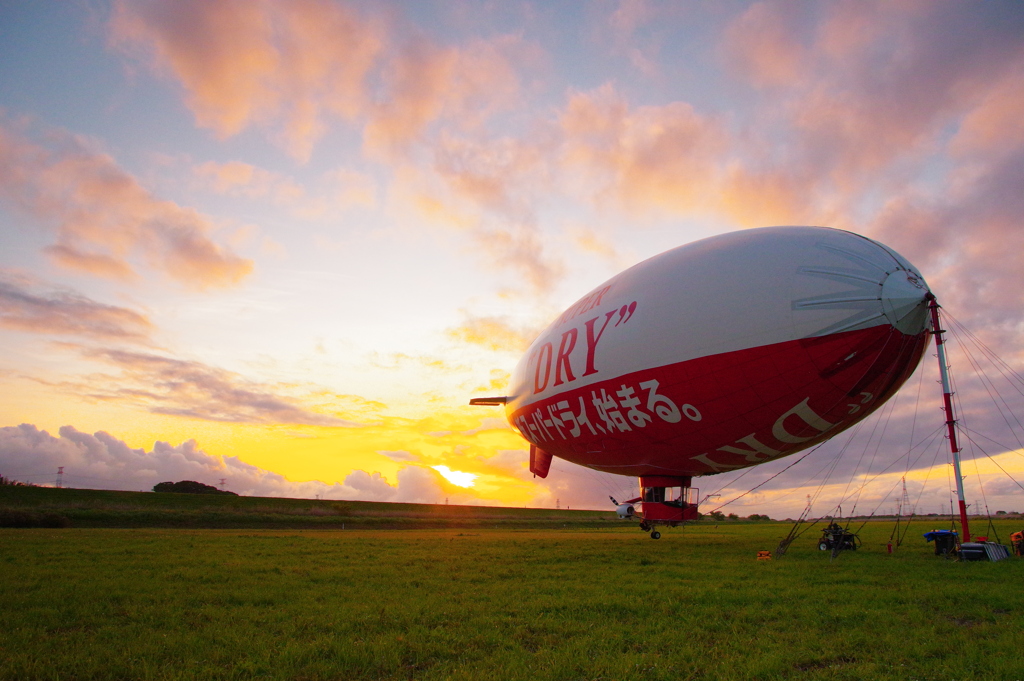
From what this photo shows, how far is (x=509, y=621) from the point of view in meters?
9.04

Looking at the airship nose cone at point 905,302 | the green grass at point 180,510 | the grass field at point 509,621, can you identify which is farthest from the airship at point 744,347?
the green grass at point 180,510

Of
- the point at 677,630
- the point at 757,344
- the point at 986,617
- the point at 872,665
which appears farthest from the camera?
the point at 757,344

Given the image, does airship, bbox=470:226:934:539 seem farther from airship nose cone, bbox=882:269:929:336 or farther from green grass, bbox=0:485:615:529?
green grass, bbox=0:485:615:529

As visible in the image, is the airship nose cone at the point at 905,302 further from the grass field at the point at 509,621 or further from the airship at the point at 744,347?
the grass field at the point at 509,621

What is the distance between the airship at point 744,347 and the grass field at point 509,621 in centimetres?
437

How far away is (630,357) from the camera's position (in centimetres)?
1819

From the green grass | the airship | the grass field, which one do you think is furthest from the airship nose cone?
the green grass

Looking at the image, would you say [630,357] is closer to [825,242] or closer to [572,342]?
[572,342]

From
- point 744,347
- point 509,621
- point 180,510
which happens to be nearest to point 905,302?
point 744,347

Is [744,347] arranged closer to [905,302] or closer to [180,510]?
[905,302]

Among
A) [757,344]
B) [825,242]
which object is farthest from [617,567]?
[825,242]

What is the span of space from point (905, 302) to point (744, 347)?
423 cm

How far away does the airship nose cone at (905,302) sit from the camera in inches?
569

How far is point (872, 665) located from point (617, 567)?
33.9 feet
